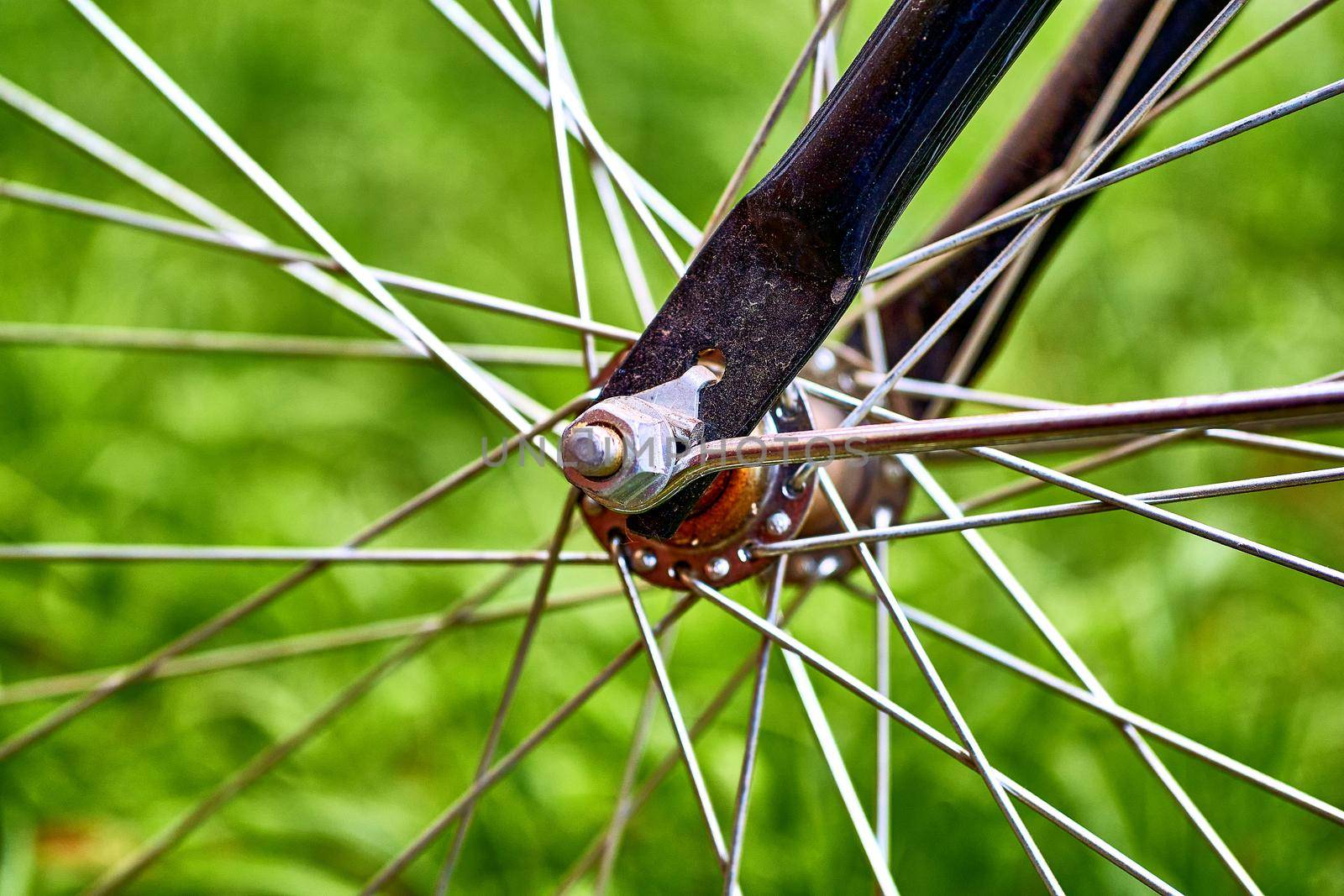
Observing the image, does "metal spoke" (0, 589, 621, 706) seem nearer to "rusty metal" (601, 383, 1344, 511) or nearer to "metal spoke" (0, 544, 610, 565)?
"metal spoke" (0, 544, 610, 565)

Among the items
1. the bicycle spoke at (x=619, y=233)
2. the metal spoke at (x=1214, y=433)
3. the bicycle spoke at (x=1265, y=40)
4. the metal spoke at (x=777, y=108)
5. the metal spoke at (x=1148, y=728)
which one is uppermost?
the bicycle spoke at (x=619, y=233)

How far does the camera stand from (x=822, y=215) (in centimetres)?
32

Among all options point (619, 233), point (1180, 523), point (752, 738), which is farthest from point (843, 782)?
point (619, 233)

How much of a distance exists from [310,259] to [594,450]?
22 centimetres

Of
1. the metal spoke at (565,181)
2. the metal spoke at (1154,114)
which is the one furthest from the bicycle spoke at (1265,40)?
the metal spoke at (565,181)

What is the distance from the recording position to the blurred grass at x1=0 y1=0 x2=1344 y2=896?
25.6 inches

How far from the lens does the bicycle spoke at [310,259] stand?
16.1 inches

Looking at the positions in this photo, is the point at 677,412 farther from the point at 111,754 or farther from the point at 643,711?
the point at 111,754

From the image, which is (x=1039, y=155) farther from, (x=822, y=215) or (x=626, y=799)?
(x=626, y=799)

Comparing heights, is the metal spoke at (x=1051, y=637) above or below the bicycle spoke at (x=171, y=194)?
below

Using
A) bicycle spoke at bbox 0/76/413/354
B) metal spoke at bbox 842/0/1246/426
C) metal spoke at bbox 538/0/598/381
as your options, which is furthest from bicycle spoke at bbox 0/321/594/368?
metal spoke at bbox 842/0/1246/426

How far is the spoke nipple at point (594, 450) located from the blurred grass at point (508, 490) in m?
0.38

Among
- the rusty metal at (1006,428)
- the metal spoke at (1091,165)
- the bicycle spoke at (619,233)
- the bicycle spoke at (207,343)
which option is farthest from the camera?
the bicycle spoke at (207,343)

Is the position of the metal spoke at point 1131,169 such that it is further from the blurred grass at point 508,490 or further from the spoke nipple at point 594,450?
the blurred grass at point 508,490
